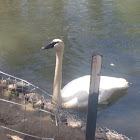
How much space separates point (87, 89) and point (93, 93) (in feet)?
10.6

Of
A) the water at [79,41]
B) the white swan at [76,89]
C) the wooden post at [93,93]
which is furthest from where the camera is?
the water at [79,41]

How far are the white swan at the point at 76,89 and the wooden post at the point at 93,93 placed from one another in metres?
2.88

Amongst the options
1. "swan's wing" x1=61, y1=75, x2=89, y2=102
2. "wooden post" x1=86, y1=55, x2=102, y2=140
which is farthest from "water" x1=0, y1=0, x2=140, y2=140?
"wooden post" x1=86, y1=55, x2=102, y2=140

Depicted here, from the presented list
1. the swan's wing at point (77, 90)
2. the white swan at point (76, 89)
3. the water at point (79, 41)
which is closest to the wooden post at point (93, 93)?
the water at point (79, 41)

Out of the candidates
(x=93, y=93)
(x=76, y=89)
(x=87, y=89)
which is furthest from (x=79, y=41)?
(x=93, y=93)

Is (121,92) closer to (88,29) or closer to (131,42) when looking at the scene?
(131,42)

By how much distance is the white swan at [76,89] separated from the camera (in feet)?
20.2

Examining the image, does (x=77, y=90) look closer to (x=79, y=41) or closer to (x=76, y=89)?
(x=76, y=89)

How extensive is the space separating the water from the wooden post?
225 centimetres

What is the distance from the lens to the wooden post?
9.43ft

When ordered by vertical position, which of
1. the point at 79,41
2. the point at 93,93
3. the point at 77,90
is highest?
the point at 79,41

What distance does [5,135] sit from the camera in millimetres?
4113

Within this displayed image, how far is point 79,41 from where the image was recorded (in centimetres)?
970

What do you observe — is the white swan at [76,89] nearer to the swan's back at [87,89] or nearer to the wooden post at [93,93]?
the swan's back at [87,89]
